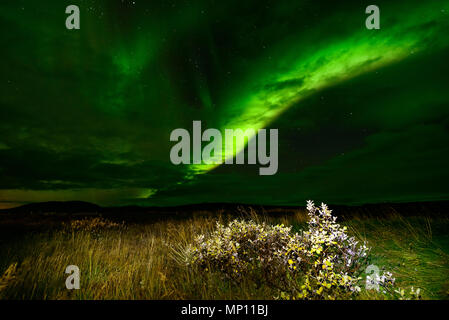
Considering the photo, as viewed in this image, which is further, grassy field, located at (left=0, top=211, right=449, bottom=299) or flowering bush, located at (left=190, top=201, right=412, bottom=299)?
grassy field, located at (left=0, top=211, right=449, bottom=299)

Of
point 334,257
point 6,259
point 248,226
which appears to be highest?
point 248,226

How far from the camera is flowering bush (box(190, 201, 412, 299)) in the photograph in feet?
12.8

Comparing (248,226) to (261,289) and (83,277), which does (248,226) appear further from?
(83,277)

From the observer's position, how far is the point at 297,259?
14.5ft

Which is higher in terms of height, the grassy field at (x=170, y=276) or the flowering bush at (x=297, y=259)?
the flowering bush at (x=297, y=259)

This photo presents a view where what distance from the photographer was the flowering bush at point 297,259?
3896 mm

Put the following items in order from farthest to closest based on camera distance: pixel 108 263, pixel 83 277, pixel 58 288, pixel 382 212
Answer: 1. pixel 382 212
2. pixel 108 263
3. pixel 83 277
4. pixel 58 288

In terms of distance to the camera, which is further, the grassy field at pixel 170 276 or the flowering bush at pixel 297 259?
the grassy field at pixel 170 276

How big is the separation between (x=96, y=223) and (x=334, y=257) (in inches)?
569

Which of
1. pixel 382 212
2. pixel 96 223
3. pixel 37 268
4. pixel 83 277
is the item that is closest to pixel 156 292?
pixel 83 277

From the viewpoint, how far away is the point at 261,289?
14.6 ft

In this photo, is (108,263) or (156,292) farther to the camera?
(108,263)

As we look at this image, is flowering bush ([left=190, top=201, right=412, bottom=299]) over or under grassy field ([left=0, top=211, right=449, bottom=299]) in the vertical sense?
over
